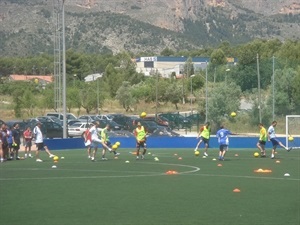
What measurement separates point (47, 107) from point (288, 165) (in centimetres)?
6586

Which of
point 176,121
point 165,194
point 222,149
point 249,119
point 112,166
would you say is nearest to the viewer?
point 165,194

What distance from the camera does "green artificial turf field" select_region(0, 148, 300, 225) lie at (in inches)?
664

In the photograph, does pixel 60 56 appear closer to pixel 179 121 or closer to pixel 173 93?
pixel 179 121

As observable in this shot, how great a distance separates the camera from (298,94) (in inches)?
2635

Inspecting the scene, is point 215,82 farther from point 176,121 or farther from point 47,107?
point 47,107

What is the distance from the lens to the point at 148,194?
70.5 ft

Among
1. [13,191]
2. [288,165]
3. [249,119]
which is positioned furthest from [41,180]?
[249,119]

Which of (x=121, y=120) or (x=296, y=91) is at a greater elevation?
(x=296, y=91)

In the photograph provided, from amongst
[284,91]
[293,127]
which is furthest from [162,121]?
[293,127]

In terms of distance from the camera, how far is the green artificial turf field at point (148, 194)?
16.9 meters

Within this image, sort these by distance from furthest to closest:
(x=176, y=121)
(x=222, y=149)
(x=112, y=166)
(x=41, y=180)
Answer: (x=176, y=121) < (x=222, y=149) < (x=112, y=166) < (x=41, y=180)

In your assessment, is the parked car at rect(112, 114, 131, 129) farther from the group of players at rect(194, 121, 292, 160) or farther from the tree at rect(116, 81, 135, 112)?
the group of players at rect(194, 121, 292, 160)

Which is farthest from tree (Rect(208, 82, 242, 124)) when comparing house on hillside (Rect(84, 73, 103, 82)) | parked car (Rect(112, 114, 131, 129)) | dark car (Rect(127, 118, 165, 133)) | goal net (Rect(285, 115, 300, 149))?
house on hillside (Rect(84, 73, 103, 82))

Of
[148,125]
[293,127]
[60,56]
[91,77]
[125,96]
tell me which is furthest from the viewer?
[91,77]
